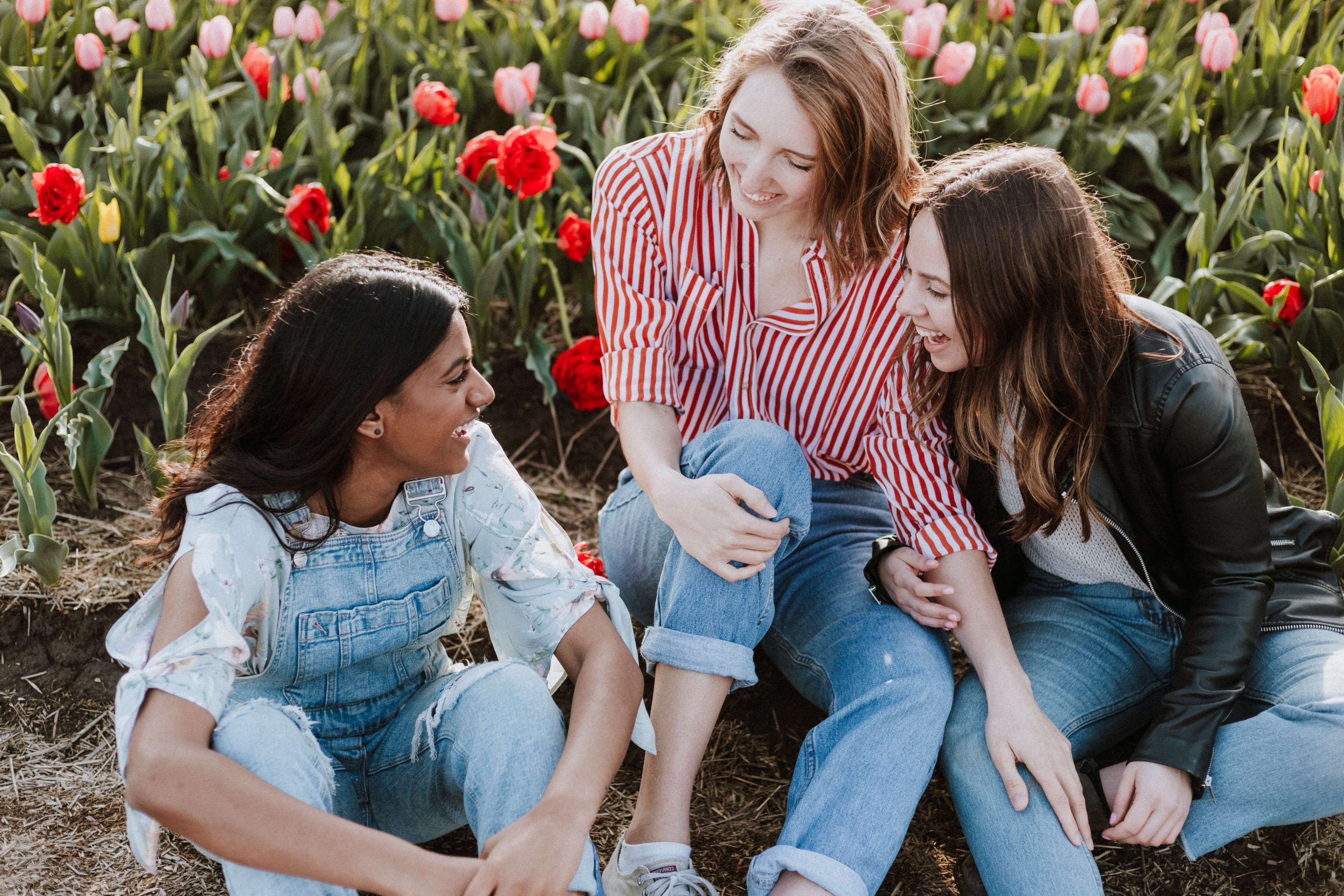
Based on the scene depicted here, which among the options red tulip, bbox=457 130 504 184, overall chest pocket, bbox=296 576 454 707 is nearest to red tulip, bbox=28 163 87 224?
red tulip, bbox=457 130 504 184

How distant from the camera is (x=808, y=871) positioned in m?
1.61

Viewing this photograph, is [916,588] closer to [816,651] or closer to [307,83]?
[816,651]

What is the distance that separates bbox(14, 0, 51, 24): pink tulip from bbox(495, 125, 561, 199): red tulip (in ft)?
4.24

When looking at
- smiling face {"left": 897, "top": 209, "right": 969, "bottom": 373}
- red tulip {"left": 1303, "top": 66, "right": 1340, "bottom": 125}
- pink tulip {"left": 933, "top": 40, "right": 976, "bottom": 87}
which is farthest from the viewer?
pink tulip {"left": 933, "top": 40, "right": 976, "bottom": 87}

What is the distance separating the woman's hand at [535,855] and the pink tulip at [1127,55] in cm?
238

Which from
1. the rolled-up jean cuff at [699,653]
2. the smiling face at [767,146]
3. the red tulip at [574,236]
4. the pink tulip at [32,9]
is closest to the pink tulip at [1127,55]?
the red tulip at [574,236]

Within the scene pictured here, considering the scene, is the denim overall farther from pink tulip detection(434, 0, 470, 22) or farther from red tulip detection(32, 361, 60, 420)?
pink tulip detection(434, 0, 470, 22)

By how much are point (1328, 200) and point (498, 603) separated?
1986mm

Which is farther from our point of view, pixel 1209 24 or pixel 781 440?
pixel 1209 24

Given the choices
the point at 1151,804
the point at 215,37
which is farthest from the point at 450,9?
the point at 1151,804

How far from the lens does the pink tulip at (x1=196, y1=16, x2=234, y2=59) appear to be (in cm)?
301

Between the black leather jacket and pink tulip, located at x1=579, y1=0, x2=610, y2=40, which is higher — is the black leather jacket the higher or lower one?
the lower one

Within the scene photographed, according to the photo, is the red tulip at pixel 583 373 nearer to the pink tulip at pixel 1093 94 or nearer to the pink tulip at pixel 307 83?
the pink tulip at pixel 307 83

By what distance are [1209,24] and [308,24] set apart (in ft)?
7.59
